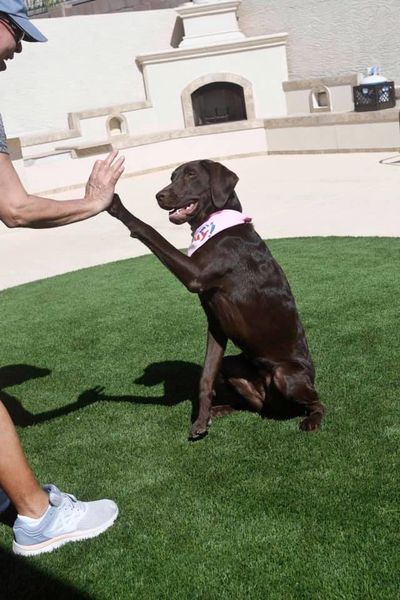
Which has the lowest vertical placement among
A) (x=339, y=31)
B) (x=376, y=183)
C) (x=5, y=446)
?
(x=376, y=183)

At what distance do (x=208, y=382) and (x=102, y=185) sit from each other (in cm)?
A: 122

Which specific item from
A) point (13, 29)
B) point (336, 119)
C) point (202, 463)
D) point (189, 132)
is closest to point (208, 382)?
point (202, 463)

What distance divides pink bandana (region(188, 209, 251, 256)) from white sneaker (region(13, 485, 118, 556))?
1.37 meters

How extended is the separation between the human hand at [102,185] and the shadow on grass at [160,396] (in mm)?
1362

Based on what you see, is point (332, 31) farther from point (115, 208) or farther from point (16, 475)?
point (16, 475)

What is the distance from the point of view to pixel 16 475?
9.86 ft

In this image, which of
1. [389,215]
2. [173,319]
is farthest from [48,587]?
[389,215]

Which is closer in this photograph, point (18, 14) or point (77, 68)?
point (18, 14)

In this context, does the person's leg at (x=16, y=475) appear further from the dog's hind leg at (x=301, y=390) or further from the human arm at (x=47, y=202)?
the dog's hind leg at (x=301, y=390)

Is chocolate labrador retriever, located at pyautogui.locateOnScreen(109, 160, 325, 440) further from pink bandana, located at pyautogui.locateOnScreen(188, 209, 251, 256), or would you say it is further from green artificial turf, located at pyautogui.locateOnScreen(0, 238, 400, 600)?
green artificial turf, located at pyautogui.locateOnScreen(0, 238, 400, 600)

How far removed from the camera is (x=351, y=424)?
13.1 feet

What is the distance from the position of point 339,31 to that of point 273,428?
63.5 feet

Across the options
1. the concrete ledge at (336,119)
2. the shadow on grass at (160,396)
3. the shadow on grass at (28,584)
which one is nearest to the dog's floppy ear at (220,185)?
the shadow on grass at (160,396)

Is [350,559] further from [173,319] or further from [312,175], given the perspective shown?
[312,175]
